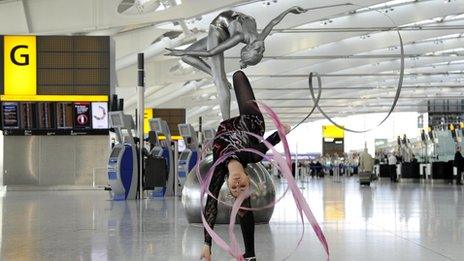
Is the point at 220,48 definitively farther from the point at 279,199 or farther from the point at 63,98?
the point at 63,98

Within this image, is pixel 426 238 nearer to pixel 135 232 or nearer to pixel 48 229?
pixel 135 232

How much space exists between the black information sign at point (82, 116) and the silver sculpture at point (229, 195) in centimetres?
1530

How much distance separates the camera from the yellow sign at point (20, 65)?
2406 centimetres

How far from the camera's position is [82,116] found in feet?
78.3

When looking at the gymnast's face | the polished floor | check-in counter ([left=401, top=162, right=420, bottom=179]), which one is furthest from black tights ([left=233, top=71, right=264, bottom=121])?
check-in counter ([left=401, top=162, right=420, bottom=179])

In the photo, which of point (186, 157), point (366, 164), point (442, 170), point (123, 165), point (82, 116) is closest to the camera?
point (123, 165)

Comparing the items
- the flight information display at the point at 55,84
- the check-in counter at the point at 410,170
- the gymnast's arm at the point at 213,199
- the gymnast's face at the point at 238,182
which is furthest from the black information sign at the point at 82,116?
the check-in counter at the point at 410,170

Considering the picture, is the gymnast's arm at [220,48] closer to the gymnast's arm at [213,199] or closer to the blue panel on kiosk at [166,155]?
the gymnast's arm at [213,199]

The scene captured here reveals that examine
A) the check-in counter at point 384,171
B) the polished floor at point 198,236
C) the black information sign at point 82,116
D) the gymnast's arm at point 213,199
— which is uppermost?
the black information sign at point 82,116

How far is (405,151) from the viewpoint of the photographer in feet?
147

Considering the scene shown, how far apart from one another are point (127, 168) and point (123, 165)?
0.17 m

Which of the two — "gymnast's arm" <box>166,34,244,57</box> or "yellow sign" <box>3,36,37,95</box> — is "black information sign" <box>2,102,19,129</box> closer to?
"yellow sign" <box>3,36,37,95</box>

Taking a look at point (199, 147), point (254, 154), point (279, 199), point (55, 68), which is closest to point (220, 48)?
point (254, 154)

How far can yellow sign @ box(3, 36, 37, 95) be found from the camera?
24.1 meters
